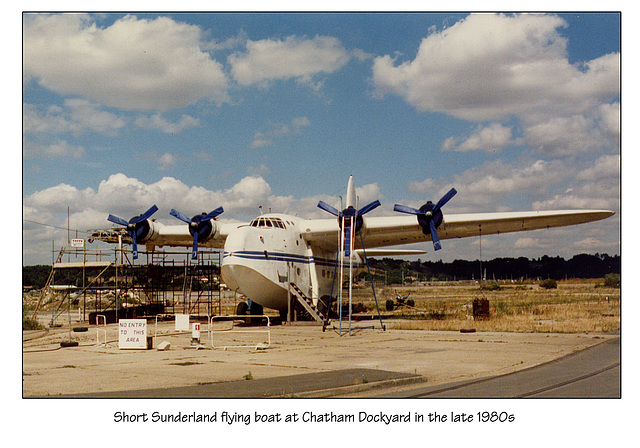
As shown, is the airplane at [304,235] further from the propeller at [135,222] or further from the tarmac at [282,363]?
the tarmac at [282,363]

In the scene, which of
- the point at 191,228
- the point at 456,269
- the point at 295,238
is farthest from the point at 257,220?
the point at 456,269

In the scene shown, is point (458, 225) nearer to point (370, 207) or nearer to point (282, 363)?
point (370, 207)

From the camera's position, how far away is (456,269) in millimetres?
134500

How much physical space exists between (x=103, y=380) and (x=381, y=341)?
10.3 metres

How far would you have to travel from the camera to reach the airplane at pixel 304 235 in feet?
82.3

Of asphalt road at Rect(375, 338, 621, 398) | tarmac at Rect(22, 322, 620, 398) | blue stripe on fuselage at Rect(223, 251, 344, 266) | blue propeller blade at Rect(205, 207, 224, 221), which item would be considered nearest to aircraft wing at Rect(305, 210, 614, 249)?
blue stripe on fuselage at Rect(223, 251, 344, 266)

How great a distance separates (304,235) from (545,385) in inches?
793

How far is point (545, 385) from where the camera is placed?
31.2 ft

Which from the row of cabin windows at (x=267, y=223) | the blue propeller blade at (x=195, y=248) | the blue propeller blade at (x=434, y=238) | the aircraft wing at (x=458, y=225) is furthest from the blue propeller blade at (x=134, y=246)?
the blue propeller blade at (x=434, y=238)

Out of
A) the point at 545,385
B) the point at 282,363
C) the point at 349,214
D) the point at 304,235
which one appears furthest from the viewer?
the point at 304,235

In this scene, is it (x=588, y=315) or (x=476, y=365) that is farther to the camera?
(x=588, y=315)

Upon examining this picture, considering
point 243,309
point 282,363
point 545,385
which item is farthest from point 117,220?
point 545,385

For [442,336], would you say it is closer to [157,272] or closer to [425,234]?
[425,234]

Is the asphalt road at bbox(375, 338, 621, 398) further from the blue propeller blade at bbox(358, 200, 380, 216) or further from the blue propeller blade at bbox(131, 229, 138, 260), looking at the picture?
the blue propeller blade at bbox(131, 229, 138, 260)
